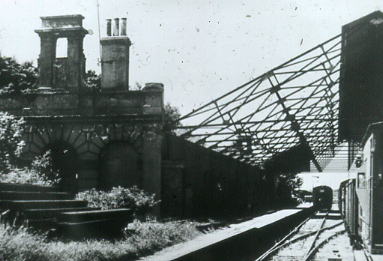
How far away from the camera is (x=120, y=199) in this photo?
57.7 ft

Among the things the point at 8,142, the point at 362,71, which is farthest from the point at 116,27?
the point at 362,71

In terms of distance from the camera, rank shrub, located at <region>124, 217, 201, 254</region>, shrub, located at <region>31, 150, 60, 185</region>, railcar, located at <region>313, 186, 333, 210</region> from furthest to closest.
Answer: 1. railcar, located at <region>313, 186, 333, 210</region>
2. shrub, located at <region>31, 150, 60, 185</region>
3. shrub, located at <region>124, 217, 201, 254</region>

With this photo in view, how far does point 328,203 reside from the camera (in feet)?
173

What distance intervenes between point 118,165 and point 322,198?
33.9 m

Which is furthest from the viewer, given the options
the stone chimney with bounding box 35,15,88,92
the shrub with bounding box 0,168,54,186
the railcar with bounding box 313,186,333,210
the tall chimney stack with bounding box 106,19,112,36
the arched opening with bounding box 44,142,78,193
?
the railcar with bounding box 313,186,333,210

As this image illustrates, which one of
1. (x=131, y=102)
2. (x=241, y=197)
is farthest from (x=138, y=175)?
(x=241, y=197)

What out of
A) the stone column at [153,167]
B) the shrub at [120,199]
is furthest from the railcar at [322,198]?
the shrub at [120,199]

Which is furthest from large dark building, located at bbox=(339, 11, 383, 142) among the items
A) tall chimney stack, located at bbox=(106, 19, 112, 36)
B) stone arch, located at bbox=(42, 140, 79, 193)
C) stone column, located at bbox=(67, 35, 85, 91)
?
stone arch, located at bbox=(42, 140, 79, 193)

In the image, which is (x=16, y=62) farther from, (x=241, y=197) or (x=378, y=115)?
(x=378, y=115)

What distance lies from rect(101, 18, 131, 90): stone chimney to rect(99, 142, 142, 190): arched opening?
7.46ft

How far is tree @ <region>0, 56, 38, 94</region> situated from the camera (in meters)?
39.3

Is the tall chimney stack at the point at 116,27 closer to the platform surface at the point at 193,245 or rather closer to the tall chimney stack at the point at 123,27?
the tall chimney stack at the point at 123,27

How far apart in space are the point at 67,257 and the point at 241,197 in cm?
2530

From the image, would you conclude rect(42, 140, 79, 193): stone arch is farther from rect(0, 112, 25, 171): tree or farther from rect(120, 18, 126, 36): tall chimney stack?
rect(120, 18, 126, 36): tall chimney stack
